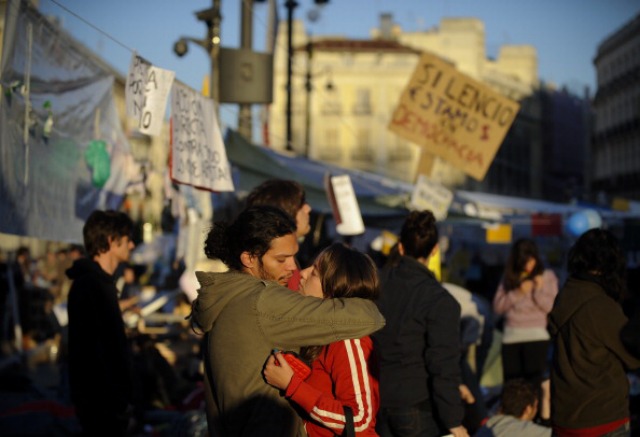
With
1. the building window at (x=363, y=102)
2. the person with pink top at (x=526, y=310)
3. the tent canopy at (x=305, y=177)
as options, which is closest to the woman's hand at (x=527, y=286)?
the person with pink top at (x=526, y=310)

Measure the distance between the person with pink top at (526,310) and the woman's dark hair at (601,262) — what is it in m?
3.89

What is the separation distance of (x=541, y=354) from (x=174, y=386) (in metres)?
3.08

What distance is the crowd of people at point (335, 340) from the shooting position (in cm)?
370

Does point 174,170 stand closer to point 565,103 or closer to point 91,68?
point 91,68

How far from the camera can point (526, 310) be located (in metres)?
9.27

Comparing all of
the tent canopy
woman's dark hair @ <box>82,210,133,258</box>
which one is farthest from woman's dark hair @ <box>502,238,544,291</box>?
woman's dark hair @ <box>82,210,133,258</box>

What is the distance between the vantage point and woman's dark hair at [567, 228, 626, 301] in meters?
5.25

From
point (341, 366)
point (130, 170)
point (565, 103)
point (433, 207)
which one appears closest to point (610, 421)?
point (341, 366)

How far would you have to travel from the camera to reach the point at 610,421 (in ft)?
16.9

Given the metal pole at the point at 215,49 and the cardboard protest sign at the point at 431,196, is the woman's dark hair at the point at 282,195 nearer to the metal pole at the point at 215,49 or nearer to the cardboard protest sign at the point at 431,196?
the metal pole at the point at 215,49

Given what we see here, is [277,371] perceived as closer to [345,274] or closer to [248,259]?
[248,259]

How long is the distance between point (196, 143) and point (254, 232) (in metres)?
4.29

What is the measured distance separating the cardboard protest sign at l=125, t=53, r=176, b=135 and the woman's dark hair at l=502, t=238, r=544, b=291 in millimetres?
3454

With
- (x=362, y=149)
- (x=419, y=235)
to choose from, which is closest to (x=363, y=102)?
(x=362, y=149)
